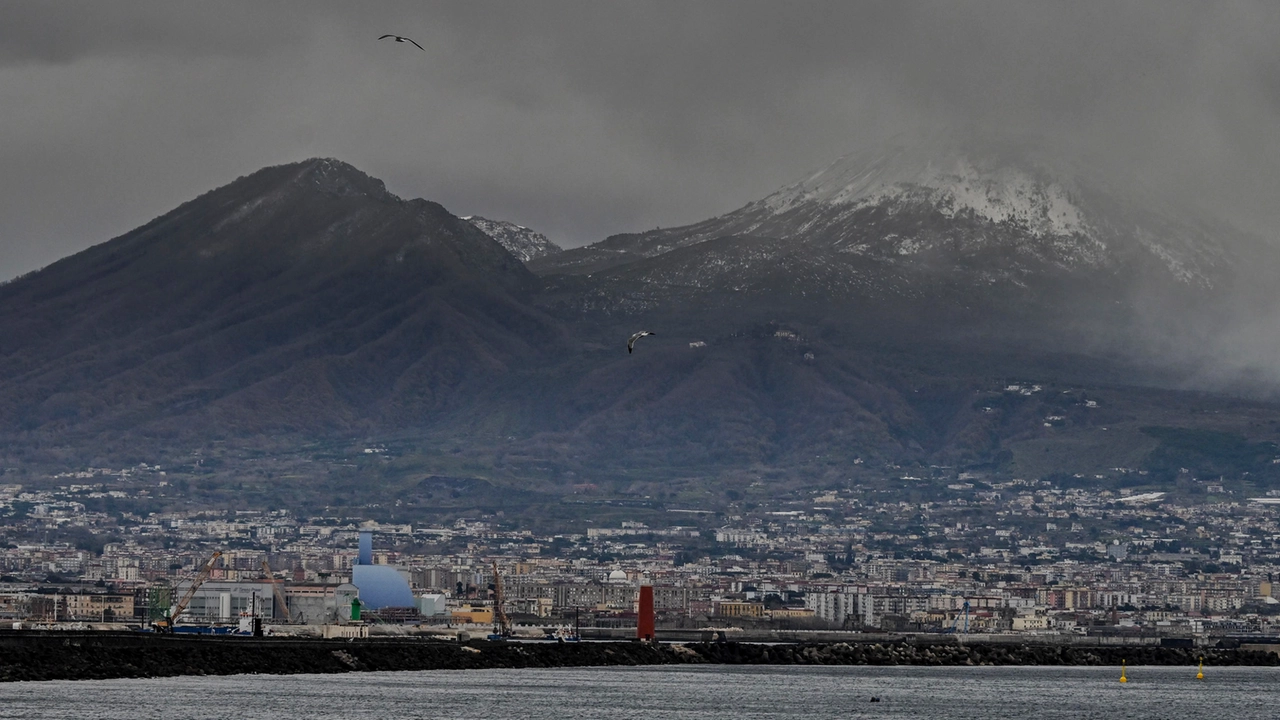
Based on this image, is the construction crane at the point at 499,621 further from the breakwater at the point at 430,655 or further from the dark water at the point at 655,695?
the dark water at the point at 655,695

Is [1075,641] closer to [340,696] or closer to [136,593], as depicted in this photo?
[136,593]

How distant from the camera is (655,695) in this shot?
102 metres

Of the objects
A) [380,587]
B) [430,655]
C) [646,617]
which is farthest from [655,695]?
→ [380,587]

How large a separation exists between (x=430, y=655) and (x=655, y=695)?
77.9 feet

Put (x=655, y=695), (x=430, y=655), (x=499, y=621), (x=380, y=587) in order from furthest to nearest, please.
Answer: (x=380, y=587)
(x=499, y=621)
(x=430, y=655)
(x=655, y=695)

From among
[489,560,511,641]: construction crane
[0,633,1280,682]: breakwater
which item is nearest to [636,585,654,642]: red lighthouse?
[0,633,1280,682]: breakwater

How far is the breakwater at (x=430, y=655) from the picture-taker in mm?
100750

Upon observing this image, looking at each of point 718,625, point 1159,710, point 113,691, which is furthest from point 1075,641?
point 113,691

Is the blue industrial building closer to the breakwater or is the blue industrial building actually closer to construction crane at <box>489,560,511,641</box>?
construction crane at <box>489,560,511,641</box>

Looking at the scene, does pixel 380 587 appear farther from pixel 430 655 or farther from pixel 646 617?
pixel 430 655

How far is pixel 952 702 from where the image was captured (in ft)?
343

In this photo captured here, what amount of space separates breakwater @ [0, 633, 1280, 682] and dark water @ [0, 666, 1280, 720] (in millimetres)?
2551

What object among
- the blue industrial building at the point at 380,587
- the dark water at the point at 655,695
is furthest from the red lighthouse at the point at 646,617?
the blue industrial building at the point at 380,587

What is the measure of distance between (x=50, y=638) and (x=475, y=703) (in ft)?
73.7
